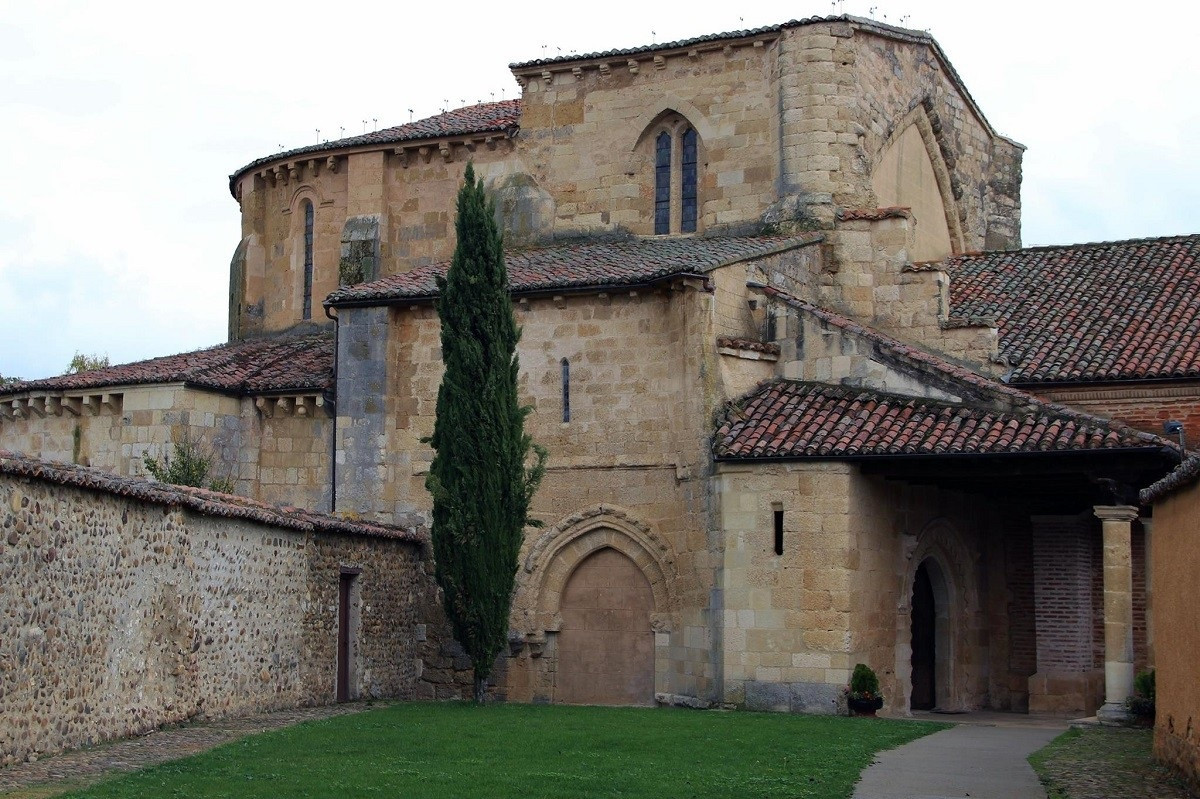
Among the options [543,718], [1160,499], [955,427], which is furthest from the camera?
[955,427]

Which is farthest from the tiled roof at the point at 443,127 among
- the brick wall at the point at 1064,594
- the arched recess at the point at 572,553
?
the brick wall at the point at 1064,594

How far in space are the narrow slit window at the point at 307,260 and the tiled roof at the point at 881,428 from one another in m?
10.7

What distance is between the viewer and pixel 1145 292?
26.2 m

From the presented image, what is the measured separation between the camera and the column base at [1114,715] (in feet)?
68.8

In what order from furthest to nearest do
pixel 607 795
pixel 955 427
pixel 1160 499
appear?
pixel 955 427
pixel 1160 499
pixel 607 795

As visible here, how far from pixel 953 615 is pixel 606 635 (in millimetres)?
5703

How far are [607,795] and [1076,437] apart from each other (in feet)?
33.8

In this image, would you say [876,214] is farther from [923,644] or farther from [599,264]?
[923,644]

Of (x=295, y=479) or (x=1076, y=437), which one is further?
(x=295, y=479)

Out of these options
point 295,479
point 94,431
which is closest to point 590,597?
point 295,479

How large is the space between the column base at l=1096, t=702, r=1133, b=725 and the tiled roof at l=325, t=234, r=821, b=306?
820cm

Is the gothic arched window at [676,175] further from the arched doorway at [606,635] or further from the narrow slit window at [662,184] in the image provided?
the arched doorway at [606,635]

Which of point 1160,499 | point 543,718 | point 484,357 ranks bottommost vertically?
point 543,718

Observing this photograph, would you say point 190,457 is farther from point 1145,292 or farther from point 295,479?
point 1145,292
